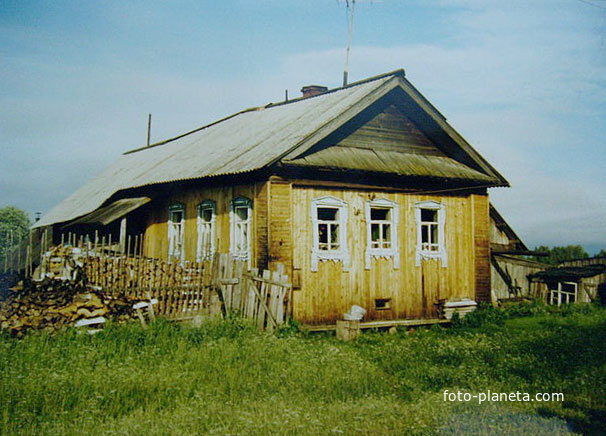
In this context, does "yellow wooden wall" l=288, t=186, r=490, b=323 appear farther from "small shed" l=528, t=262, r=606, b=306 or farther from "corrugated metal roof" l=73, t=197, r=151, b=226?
"small shed" l=528, t=262, r=606, b=306

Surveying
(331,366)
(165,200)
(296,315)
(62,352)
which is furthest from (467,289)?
(62,352)

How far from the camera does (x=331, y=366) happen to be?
27.2 feet

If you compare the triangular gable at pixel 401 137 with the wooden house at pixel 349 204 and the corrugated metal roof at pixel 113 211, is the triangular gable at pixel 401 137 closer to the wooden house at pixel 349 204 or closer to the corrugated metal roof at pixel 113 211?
the wooden house at pixel 349 204

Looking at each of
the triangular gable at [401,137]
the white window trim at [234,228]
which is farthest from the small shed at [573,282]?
the white window trim at [234,228]

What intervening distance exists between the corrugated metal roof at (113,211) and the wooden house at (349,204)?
0.08 m

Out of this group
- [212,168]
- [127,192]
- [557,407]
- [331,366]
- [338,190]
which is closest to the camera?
[557,407]

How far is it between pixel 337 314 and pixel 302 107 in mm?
6983

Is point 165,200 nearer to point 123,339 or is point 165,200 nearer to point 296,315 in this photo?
point 296,315

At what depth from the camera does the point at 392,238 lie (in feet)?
45.3

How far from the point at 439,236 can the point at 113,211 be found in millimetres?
9452

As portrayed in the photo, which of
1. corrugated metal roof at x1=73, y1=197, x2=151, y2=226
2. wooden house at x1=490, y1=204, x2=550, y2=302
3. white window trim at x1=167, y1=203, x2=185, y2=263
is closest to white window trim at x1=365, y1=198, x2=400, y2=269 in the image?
white window trim at x1=167, y1=203, x2=185, y2=263

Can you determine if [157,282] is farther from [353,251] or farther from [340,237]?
[353,251]

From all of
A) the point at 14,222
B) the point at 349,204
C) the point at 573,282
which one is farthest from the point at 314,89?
the point at 14,222

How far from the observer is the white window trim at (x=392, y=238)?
13.4 meters
